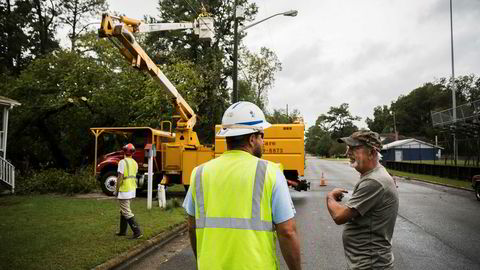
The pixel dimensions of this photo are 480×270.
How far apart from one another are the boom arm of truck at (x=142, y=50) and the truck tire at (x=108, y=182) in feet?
9.98

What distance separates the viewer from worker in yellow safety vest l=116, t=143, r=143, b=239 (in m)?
7.89

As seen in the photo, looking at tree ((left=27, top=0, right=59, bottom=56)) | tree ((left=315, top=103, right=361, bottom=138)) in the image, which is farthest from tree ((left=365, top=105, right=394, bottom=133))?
tree ((left=27, top=0, right=59, bottom=56))

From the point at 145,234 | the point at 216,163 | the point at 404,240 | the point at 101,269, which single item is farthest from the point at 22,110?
the point at 216,163

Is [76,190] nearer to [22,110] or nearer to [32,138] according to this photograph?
[22,110]

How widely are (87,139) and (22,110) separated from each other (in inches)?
172

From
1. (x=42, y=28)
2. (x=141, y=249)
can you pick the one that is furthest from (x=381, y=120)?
(x=141, y=249)

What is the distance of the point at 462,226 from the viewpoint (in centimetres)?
988

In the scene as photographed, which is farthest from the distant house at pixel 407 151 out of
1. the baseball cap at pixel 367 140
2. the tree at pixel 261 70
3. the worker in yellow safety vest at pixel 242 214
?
the worker in yellow safety vest at pixel 242 214

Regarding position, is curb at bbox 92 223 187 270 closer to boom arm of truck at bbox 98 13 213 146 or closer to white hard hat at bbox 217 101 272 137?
white hard hat at bbox 217 101 272 137

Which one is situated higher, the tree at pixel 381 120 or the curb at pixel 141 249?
the tree at pixel 381 120

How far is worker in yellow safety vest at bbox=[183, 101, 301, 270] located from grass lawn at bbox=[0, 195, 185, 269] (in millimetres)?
4245

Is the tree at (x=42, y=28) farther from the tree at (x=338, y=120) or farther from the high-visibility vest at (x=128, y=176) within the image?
the tree at (x=338, y=120)

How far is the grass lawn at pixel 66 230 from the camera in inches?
247

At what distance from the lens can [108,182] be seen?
52.0 feet
